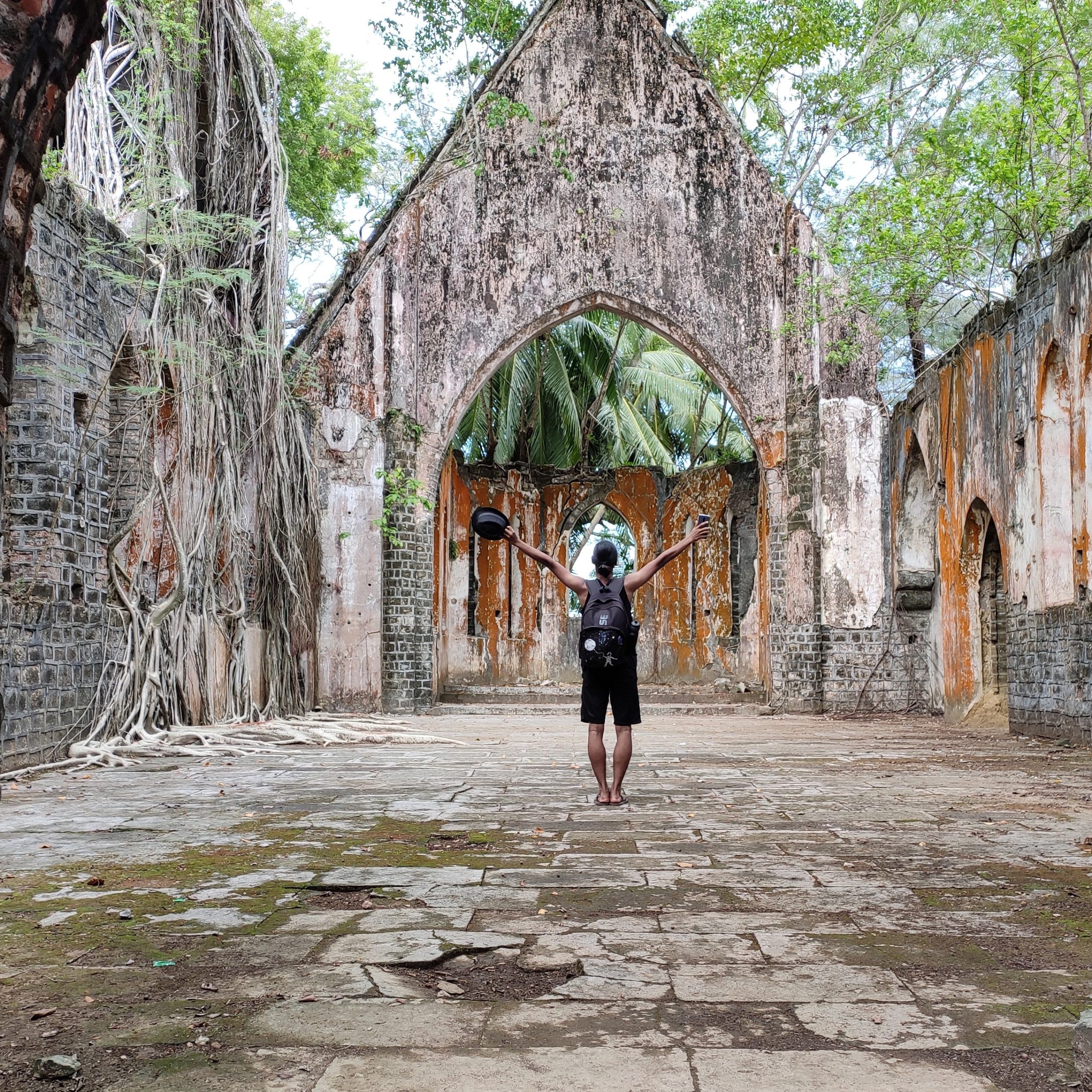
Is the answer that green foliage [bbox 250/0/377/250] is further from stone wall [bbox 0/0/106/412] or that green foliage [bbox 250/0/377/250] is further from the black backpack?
stone wall [bbox 0/0/106/412]

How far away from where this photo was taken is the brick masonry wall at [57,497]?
6.91m

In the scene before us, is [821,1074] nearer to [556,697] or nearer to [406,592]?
[406,592]

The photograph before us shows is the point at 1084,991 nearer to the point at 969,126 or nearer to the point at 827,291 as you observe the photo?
the point at 827,291

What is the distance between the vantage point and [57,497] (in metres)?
7.25

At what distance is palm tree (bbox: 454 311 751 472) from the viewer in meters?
21.2

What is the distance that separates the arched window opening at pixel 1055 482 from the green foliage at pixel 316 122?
1044 cm

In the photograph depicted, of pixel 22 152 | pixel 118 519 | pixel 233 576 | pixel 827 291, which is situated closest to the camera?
pixel 22 152

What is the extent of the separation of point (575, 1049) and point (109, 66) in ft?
31.9

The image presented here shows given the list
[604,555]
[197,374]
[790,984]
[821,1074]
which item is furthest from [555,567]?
[197,374]

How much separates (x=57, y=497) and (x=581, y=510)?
13.8m

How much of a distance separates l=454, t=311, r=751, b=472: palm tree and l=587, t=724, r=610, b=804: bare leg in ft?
50.5

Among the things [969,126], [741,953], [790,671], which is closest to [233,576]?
[790,671]

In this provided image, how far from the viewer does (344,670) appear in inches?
518

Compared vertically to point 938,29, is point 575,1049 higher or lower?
lower
